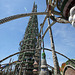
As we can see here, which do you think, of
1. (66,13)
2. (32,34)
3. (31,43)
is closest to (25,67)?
(31,43)

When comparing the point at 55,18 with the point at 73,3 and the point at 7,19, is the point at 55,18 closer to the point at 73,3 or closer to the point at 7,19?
the point at 73,3

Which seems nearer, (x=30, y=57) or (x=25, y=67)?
(x=25, y=67)

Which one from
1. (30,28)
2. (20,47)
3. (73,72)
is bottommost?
(73,72)

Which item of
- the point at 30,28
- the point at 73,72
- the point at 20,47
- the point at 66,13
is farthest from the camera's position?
the point at 30,28

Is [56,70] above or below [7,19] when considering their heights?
below

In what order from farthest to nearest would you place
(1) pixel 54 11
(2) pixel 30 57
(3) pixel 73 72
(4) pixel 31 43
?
(4) pixel 31 43
(2) pixel 30 57
(3) pixel 73 72
(1) pixel 54 11

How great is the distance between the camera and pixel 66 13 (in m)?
6.59

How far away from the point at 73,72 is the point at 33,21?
42581mm

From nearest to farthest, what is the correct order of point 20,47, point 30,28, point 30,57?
point 30,57 → point 20,47 → point 30,28

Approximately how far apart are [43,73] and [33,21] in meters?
48.2

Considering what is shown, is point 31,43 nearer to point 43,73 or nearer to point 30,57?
point 30,57

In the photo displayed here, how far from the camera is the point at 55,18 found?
8.54 meters

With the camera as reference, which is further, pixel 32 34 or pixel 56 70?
pixel 32 34

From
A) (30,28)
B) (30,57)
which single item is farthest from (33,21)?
(30,57)
